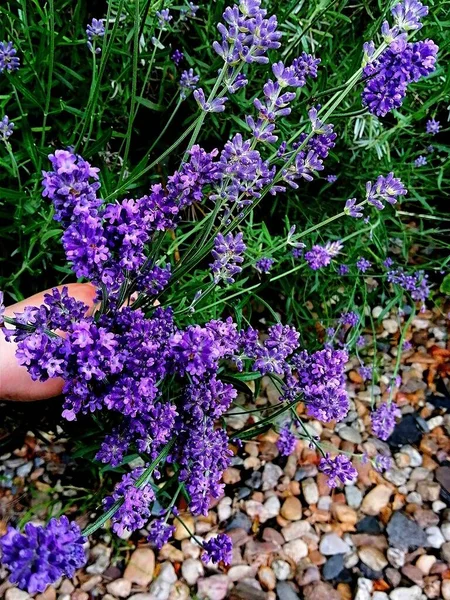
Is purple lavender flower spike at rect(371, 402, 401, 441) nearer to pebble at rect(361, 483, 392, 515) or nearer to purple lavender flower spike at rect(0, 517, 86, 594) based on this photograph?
pebble at rect(361, 483, 392, 515)

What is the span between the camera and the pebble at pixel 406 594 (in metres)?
1.69

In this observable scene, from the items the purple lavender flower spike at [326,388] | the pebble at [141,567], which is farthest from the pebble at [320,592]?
the purple lavender flower spike at [326,388]

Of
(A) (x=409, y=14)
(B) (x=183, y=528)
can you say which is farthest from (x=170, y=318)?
(B) (x=183, y=528)

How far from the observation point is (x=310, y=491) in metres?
1.89

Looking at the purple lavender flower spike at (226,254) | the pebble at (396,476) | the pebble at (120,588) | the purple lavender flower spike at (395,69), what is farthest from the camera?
the pebble at (396,476)

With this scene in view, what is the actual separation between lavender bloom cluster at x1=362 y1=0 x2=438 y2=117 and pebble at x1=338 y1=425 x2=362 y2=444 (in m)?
1.24

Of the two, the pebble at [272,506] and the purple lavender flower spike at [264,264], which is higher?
the purple lavender flower spike at [264,264]

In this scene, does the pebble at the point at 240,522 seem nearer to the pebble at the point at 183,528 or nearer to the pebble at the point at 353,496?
the pebble at the point at 183,528

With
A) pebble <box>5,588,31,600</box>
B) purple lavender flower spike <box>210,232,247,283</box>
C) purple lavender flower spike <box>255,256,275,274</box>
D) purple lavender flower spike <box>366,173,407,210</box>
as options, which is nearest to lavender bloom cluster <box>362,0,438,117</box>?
purple lavender flower spike <box>366,173,407,210</box>

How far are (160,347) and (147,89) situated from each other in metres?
1.21

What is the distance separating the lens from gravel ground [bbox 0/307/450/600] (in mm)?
1658

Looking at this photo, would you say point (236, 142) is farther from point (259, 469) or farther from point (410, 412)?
point (410, 412)

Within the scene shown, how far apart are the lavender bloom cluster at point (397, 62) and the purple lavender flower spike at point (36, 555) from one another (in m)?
0.70

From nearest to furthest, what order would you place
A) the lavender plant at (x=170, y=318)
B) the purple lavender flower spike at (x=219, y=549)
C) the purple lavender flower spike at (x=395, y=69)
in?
the lavender plant at (x=170, y=318), the purple lavender flower spike at (x=395, y=69), the purple lavender flower spike at (x=219, y=549)
